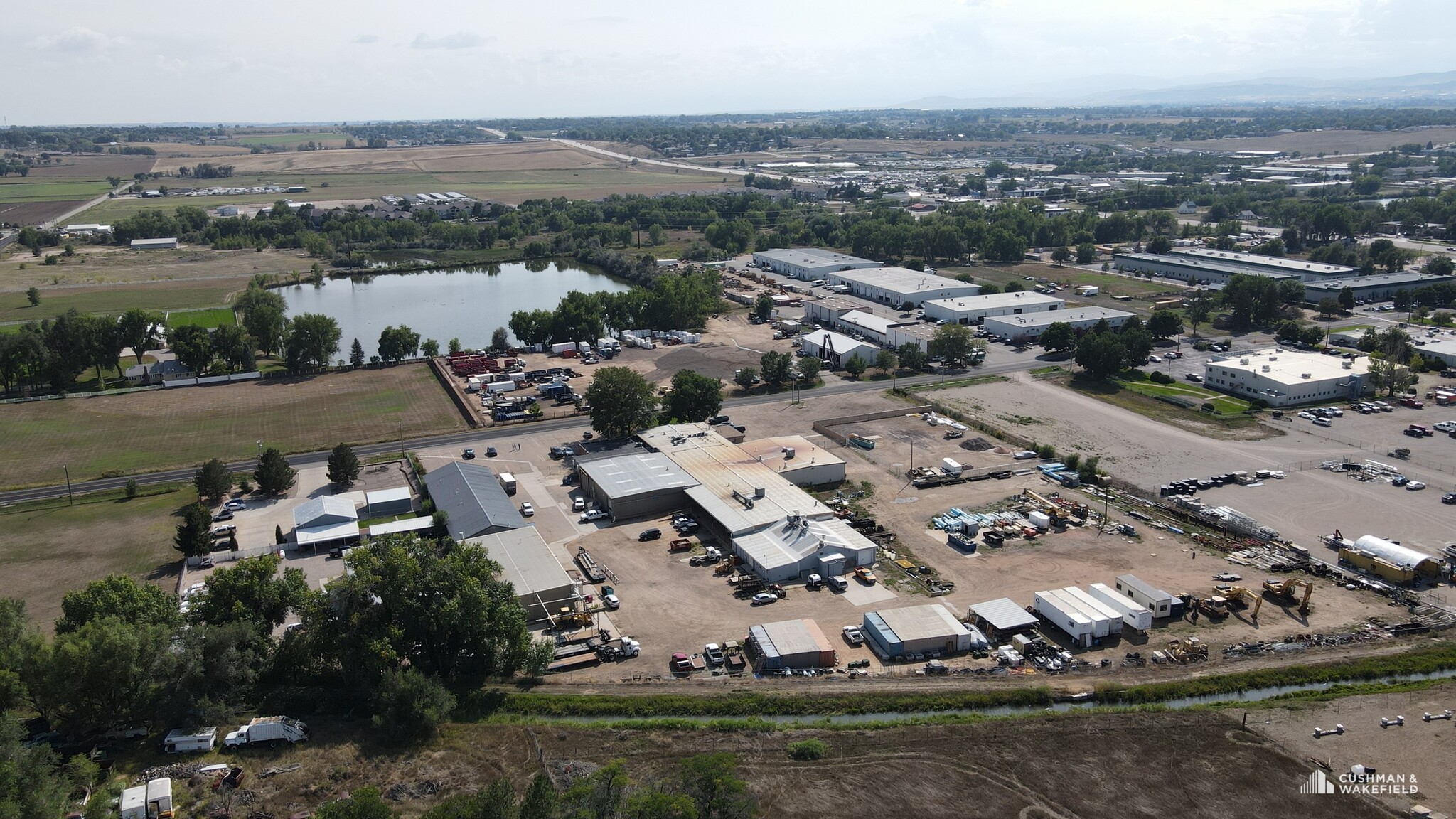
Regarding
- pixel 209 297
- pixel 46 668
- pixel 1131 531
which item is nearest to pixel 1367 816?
pixel 1131 531

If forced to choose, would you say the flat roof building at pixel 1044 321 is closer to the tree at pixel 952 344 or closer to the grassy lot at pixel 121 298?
the tree at pixel 952 344

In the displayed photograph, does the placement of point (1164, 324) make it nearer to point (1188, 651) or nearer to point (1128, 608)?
point (1128, 608)

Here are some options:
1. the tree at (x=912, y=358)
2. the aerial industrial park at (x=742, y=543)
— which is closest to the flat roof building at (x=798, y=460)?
the aerial industrial park at (x=742, y=543)

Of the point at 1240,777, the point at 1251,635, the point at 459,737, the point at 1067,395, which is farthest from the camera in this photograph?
the point at 1067,395

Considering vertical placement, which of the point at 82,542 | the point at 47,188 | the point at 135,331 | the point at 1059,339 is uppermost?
the point at 47,188

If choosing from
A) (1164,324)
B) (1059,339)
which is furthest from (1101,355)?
(1164,324)

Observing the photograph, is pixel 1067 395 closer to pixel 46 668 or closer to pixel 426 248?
pixel 46 668
